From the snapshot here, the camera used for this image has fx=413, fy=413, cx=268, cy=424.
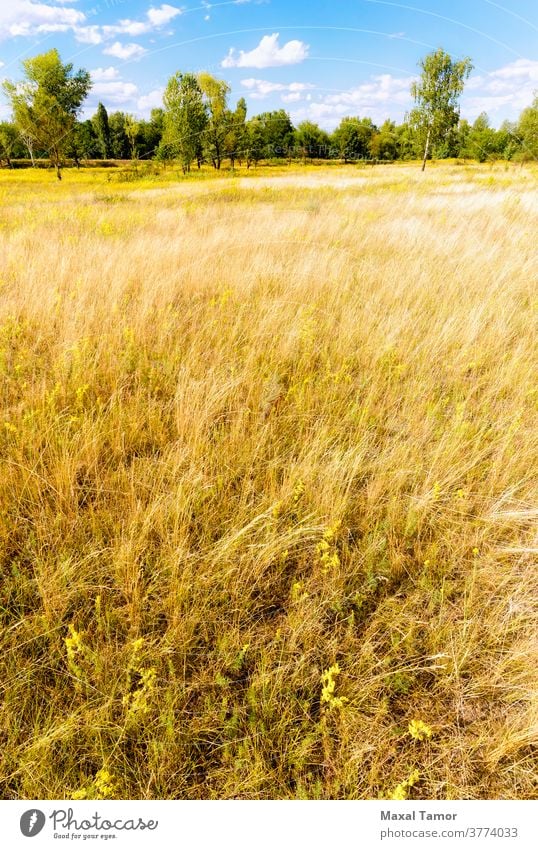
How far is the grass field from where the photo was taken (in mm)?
1169

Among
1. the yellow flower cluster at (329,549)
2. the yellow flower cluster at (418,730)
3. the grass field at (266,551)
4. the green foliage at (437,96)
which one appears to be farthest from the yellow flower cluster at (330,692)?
the green foliage at (437,96)

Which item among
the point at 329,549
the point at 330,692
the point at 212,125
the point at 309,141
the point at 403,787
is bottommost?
the point at 403,787

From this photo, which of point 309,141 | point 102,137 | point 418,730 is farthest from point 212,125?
point 418,730

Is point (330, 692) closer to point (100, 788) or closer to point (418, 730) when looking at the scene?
point (418, 730)

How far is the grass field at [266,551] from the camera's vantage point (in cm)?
117

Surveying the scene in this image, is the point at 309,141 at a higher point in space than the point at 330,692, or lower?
higher

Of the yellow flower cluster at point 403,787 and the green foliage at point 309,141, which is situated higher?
the green foliage at point 309,141

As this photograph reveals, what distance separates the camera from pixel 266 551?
63.1 inches

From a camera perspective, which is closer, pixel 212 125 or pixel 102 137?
pixel 212 125

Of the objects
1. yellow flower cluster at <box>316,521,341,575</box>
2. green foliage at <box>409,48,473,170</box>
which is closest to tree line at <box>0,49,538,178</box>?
green foliage at <box>409,48,473,170</box>

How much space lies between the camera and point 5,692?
1224mm

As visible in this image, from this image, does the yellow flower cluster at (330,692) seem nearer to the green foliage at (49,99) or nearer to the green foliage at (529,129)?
the green foliage at (49,99)

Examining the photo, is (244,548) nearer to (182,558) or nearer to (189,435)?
(182,558)
